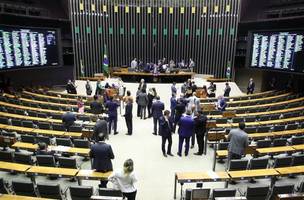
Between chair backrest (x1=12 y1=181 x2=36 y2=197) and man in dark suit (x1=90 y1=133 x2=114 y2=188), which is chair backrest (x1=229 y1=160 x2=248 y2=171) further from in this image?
chair backrest (x1=12 y1=181 x2=36 y2=197)

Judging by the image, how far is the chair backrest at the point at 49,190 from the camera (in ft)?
17.3

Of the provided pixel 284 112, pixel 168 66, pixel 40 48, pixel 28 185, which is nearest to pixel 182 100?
pixel 284 112

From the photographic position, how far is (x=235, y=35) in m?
21.6

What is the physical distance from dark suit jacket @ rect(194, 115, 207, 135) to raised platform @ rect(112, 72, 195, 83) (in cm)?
1231

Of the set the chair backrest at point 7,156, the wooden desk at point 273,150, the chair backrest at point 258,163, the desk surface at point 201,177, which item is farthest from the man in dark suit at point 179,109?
the chair backrest at point 7,156

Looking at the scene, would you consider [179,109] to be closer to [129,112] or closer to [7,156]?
[129,112]

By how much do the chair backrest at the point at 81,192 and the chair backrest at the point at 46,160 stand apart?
163cm

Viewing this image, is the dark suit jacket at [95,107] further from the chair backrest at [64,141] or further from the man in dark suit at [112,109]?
the chair backrest at [64,141]

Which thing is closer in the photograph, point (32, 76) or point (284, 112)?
point (284, 112)

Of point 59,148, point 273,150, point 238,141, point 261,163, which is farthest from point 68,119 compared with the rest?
point 273,150

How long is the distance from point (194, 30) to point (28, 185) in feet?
67.6

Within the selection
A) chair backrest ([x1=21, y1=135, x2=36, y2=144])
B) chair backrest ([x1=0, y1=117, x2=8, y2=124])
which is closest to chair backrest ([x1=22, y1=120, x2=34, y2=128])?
chair backrest ([x1=0, y1=117, x2=8, y2=124])

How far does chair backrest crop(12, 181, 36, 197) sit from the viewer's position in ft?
17.5

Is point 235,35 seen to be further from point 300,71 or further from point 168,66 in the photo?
point 300,71
